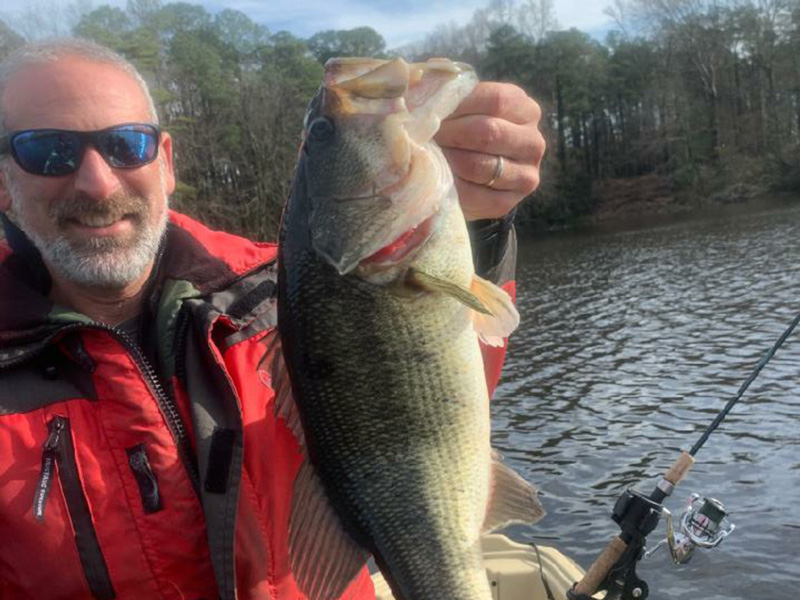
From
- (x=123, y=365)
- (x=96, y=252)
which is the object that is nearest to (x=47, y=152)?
(x=96, y=252)

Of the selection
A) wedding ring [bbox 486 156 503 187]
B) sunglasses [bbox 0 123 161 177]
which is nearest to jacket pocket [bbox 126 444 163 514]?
sunglasses [bbox 0 123 161 177]

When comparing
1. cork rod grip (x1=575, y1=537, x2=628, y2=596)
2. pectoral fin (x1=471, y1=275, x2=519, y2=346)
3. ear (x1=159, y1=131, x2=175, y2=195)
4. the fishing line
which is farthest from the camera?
the fishing line

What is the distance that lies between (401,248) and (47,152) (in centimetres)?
139

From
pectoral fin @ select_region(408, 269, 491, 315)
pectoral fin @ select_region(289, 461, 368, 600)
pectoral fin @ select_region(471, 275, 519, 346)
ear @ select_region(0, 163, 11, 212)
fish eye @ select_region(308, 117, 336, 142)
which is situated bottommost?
pectoral fin @ select_region(289, 461, 368, 600)

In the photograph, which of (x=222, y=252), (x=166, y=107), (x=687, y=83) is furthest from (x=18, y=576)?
(x=687, y=83)

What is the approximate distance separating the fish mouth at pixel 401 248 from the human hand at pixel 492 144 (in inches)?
11.2

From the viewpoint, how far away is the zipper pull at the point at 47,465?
7.88 feet

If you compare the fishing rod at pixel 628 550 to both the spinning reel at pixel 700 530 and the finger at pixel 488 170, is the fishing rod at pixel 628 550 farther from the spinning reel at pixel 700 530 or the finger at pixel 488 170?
the finger at pixel 488 170

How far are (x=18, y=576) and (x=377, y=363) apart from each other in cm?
138

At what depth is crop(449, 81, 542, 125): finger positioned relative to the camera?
6.82 feet

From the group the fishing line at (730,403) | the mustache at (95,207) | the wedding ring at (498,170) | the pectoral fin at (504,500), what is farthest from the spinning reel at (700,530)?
the mustache at (95,207)

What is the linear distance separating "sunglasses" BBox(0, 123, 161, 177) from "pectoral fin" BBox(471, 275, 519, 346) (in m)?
1.37

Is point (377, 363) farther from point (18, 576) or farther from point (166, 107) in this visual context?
point (166, 107)

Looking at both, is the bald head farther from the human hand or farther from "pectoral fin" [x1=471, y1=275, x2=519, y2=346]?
"pectoral fin" [x1=471, y1=275, x2=519, y2=346]
